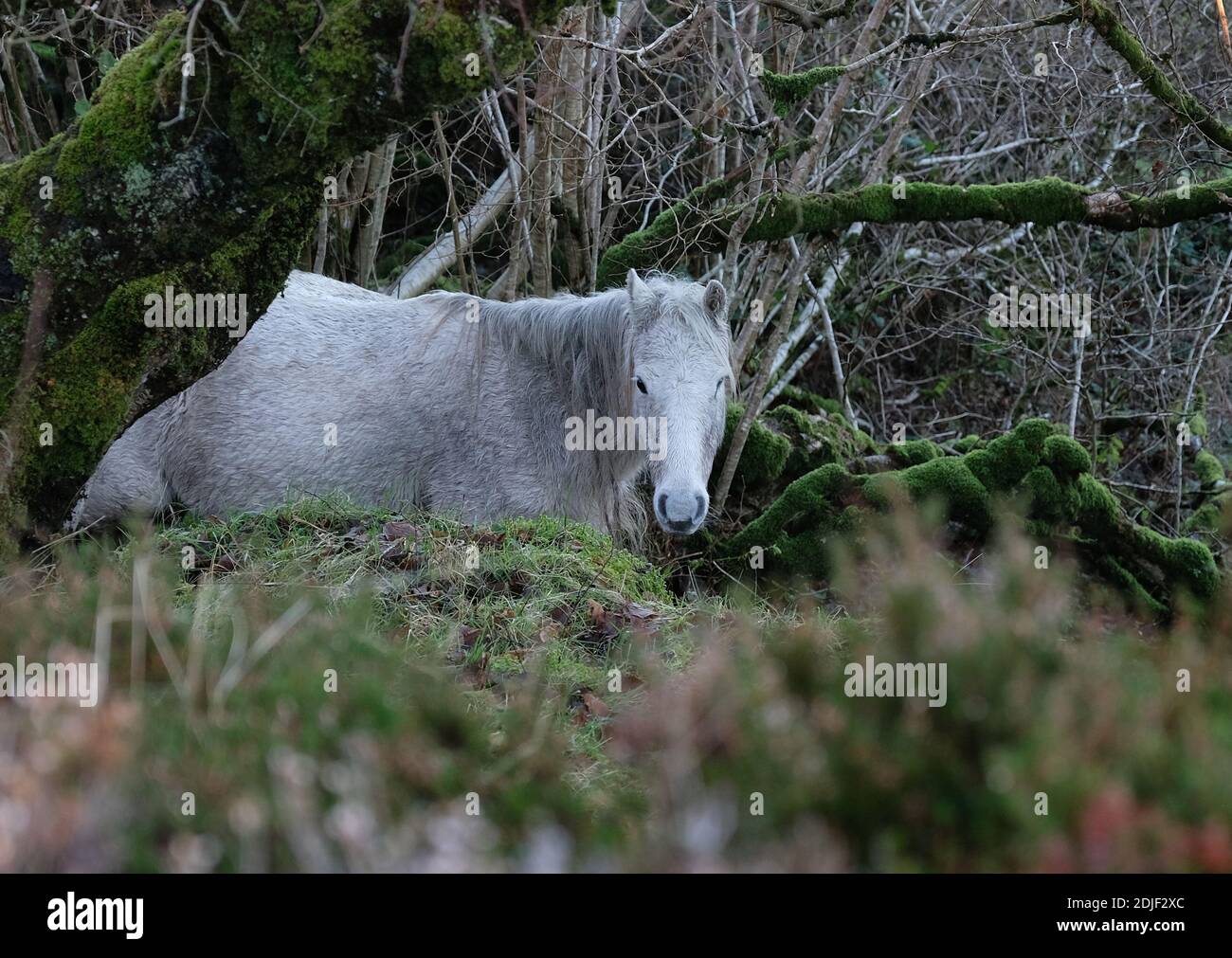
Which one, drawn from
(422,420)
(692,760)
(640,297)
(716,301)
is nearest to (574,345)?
(640,297)

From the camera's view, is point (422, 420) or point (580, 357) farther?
point (422, 420)

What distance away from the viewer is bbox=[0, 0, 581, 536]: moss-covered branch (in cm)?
387

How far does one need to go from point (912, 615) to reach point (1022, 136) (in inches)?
361

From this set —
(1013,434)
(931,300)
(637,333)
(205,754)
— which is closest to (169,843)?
(205,754)

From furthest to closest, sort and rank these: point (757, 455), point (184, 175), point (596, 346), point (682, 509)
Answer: point (757, 455), point (596, 346), point (682, 509), point (184, 175)

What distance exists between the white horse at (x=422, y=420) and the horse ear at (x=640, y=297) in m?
0.07

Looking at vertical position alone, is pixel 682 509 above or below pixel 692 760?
above

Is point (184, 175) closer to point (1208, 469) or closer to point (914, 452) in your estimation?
point (914, 452)

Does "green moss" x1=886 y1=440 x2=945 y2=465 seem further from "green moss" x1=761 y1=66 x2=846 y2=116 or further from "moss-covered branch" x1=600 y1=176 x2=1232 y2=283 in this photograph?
"green moss" x1=761 y1=66 x2=846 y2=116

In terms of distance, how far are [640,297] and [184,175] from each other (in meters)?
2.56

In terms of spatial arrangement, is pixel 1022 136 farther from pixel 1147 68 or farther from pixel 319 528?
pixel 319 528

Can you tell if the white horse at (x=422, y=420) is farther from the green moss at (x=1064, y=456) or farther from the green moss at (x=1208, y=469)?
the green moss at (x=1208, y=469)

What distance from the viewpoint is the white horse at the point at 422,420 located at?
650cm

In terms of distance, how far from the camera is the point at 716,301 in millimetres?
6195
